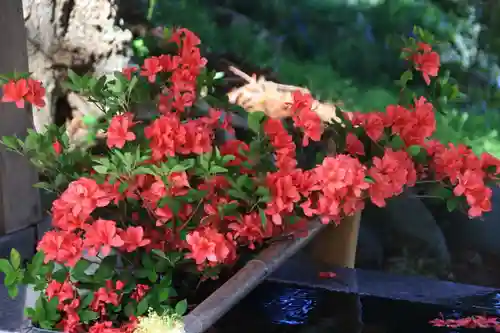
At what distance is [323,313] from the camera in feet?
5.24

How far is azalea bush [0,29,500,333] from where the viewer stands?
3.45ft

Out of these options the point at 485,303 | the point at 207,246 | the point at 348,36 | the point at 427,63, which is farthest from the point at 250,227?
the point at 348,36

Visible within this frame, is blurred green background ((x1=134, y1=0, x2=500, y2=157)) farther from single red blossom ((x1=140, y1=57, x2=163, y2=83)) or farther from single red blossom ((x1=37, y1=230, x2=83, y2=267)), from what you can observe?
single red blossom ((x1=37, y1=230, x2=83, y2=267))

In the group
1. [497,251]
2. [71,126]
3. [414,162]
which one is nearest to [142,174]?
[414,162]

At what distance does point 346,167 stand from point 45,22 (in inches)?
65.7

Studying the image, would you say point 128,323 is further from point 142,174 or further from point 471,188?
point 471,188

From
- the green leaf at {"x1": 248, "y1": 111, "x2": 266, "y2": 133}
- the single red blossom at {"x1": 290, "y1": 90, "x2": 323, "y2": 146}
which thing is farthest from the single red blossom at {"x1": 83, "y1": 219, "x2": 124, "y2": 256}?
the single red blossom at {"x1": 290, "y1": 90, "x2": 323, "y2": 146}

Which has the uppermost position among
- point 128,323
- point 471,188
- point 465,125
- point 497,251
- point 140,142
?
point 140,142

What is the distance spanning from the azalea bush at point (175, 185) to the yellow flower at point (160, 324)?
0.07 ft

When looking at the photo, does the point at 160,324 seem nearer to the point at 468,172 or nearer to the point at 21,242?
the point at 468,172

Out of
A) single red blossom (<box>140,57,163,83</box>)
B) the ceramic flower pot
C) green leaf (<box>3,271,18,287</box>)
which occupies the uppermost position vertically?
single red blossom (<box>140,57,163,83</box>)

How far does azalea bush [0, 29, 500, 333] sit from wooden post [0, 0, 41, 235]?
41 cm

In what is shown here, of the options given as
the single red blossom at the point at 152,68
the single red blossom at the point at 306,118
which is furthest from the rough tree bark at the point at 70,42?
the single red blossom at the point at 306,118

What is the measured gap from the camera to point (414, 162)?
146 centimetres
